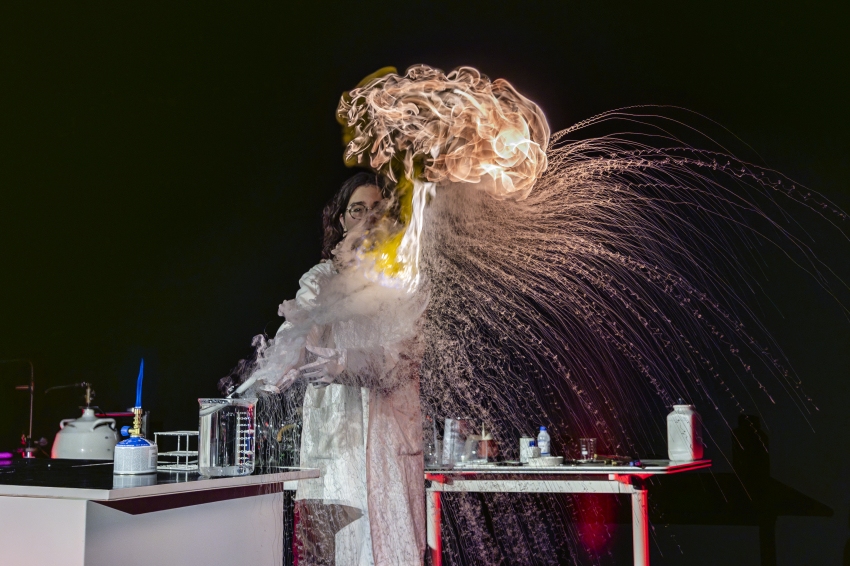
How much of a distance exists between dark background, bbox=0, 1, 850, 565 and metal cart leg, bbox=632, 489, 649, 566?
1.21 feet

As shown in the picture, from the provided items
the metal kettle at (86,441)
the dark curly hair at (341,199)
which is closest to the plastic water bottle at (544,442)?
the dark curly hair at (341,199)

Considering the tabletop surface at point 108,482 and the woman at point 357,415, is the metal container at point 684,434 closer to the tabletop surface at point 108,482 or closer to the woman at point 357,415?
the woman at point 357,415

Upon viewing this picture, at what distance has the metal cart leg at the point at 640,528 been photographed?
2.44m

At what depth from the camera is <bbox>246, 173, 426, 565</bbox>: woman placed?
6.05 ft

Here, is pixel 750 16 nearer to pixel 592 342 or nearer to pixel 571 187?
pixel 571 187

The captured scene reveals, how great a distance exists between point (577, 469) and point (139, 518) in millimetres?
1599

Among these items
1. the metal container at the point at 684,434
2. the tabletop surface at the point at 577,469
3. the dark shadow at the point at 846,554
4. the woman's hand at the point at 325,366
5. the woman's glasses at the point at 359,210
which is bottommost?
A: the dark shadow at the point at 846,554

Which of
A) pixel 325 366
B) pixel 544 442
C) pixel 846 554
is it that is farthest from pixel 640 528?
pixel 325 366

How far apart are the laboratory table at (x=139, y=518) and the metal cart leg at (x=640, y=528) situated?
124cm

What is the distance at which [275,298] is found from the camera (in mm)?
3434

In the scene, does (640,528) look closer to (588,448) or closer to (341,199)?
(588,448)

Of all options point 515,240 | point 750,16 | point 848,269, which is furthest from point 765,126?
point 515,240

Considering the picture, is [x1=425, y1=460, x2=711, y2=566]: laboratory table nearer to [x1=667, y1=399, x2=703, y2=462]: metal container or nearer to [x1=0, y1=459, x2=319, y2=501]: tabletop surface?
[x1=667, y1=399, x2=703, y2=462]: metal container

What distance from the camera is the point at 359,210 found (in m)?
2.30
